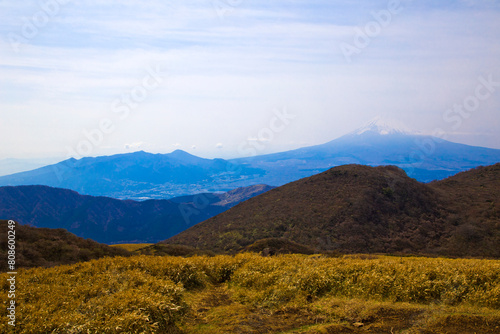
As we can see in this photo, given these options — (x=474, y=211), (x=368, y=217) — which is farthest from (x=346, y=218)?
(x=474, y=211)

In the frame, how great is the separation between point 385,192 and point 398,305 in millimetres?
36834

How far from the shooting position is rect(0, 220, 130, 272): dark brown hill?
42.8ft

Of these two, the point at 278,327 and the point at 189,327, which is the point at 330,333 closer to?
the point at 278,327

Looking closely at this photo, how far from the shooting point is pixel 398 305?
23.9 ft

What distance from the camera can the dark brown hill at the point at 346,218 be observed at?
1297 inches

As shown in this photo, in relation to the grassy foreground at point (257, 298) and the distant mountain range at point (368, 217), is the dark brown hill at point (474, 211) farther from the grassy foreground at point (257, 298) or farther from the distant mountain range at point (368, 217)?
the grassy foreground at point (257, 298)

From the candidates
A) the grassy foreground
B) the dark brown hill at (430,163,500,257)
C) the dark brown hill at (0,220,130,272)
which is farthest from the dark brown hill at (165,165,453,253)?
the grassy foreground

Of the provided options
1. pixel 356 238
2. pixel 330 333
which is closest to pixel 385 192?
pixel 356 238

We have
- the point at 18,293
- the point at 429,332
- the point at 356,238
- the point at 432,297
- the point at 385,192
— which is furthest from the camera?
the point at 385,192

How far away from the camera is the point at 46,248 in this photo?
1438 cm

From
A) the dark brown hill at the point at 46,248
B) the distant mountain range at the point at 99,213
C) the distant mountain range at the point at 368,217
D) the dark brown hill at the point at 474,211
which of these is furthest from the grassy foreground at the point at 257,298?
the distant mountain range at the point at 99,213

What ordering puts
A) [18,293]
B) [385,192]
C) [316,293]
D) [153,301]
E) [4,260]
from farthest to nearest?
[385,192], [4,260], [316,293], [18,293], [153,301]

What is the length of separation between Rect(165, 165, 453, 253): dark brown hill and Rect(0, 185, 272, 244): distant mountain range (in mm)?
59057

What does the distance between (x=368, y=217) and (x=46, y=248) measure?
32.3 meters
